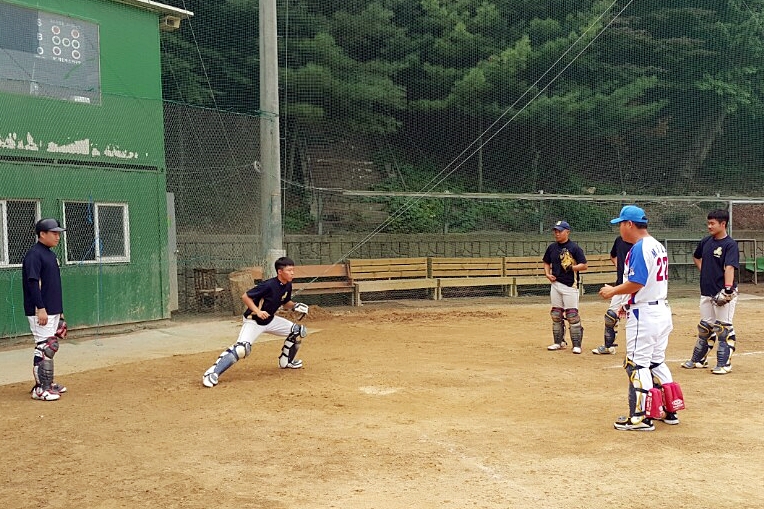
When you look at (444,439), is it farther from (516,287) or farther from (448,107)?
(448,107)

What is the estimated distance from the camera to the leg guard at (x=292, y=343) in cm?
791

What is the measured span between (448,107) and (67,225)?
11.8 metres

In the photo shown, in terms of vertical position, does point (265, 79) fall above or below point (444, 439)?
above

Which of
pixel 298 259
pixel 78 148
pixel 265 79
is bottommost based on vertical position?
pixel 298 259

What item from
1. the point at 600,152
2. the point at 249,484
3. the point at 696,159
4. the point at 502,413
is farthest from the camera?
the point at 696,159

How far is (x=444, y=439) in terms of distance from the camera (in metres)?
5.26

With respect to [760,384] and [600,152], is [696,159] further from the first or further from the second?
[760,384]

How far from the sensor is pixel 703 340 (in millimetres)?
8070

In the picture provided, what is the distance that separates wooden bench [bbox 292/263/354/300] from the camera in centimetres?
1466

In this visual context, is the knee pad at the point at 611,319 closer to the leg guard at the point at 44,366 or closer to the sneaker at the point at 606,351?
the sneaker at the point at 606,351

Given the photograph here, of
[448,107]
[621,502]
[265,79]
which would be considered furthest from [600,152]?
[621,502]

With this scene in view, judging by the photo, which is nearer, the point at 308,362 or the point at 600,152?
the point at 308,362

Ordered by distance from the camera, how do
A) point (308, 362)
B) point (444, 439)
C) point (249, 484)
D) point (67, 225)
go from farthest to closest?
point (67, 225), point (308, 362), point (444, 439), point (249, 484)

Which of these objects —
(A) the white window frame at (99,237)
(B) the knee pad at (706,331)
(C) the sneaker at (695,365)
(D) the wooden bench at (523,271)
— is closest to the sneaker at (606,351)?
(C) the sneaker at (695,365)
